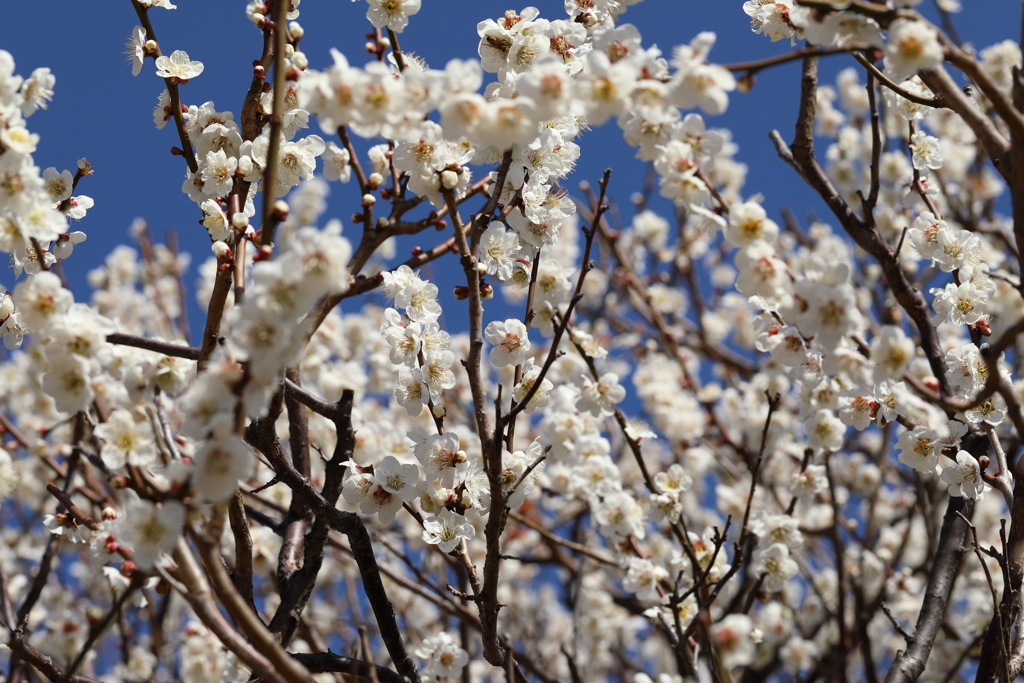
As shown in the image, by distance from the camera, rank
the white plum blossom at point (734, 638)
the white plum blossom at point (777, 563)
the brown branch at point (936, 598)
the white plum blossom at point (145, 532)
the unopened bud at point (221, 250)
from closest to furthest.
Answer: the white plum blossom at point (145, 532), the unopened bud at point (221, 250), the brown branch at point (936, 598), the white plum blossom at point (734, 638), the white plum blossom at point (777, 563)

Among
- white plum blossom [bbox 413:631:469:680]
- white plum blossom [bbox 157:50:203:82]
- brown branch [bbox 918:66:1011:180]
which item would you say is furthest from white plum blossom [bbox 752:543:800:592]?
white plum blossom [bbox 157:50:203:82]

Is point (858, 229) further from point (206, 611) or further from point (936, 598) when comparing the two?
point (206, 611)

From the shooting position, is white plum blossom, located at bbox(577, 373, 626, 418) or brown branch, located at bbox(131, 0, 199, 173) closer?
brown branch, located at bbox(131, 0, 199, 173)

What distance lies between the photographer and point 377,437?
4.41 metres

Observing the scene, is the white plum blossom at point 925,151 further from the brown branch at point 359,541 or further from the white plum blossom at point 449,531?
the brown branch at point 359,541

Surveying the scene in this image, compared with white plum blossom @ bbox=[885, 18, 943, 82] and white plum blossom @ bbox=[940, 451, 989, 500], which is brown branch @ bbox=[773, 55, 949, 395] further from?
white plum blossom @ bbox=[885, 18, 943, 82]

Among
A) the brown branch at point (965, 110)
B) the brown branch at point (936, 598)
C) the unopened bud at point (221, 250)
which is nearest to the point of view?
the brown branch at point (965, 110)

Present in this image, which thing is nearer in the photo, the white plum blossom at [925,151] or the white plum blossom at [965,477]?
the white plum blossom at [965,477]

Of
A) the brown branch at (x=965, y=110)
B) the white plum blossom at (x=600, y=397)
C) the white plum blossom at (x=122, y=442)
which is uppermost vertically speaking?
the white plum blossom at (x=600, y=397)

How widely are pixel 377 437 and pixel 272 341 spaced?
10.2ft

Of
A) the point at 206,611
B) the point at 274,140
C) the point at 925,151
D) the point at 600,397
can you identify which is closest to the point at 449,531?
the point at 206,611

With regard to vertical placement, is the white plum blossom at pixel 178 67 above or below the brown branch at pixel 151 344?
above

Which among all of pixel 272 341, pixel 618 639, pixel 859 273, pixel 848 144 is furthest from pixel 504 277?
pixel 848 144

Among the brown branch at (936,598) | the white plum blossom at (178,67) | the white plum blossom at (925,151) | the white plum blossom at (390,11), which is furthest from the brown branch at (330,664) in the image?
the white plum blossom at (925,151)
